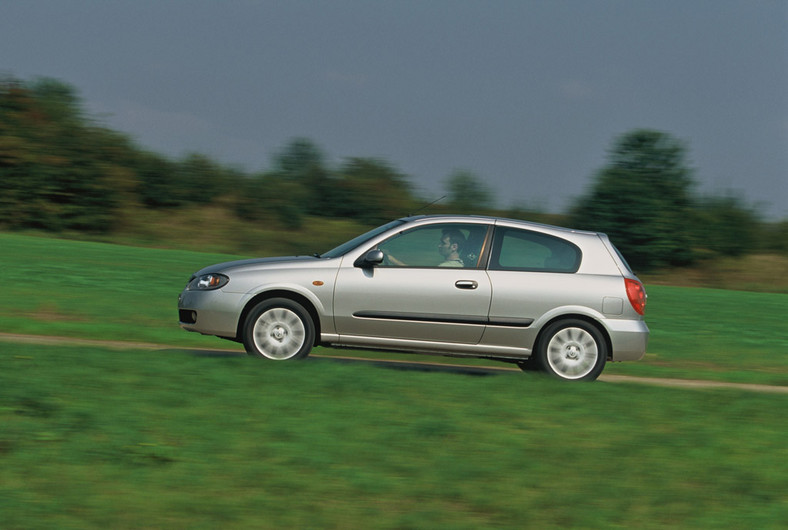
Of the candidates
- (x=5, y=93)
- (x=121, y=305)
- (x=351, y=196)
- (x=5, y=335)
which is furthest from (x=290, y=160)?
(x=5, y=335)

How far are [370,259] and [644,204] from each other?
35.1 m

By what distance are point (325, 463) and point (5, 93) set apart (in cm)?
3737

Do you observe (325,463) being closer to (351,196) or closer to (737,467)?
(737,467)

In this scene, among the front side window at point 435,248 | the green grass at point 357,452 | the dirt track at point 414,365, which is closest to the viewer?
the green grass at point 357,452

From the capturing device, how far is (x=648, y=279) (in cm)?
4128

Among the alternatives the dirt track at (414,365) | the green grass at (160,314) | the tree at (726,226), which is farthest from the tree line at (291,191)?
the dirt track at (414,365)

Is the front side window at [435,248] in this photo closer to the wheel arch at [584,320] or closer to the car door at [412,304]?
the car door at [412,304]

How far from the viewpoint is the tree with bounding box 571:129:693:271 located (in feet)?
138

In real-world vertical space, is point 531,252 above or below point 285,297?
above

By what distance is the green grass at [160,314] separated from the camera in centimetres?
1201

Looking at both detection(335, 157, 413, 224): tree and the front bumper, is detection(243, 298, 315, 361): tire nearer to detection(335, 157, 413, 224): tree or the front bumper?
the front bumper

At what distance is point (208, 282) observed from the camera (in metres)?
9.32

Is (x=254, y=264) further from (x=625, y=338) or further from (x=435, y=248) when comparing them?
(x=625, y=338)

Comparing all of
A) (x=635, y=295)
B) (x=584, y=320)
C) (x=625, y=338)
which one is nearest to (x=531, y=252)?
(x=584, y=320)
